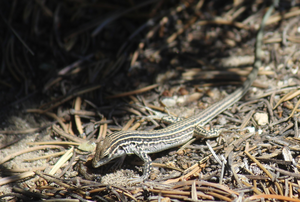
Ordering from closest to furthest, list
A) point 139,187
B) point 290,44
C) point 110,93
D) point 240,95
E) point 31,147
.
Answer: point 139,187
point 31,147
point 240,95
point 110,93
point 290,44

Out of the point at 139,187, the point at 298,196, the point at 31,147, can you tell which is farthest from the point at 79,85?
the point at 298,196

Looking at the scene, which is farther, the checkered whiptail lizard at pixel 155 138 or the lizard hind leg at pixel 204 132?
the lizard hind leg at pixel 204 132

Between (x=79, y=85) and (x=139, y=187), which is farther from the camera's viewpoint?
(x=79, y=85)

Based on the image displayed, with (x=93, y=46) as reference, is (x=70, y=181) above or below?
Answer: below

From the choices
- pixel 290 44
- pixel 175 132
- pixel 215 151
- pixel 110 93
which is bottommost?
pixel 215 151

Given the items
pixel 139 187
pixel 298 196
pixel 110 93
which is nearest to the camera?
pixel 298 196

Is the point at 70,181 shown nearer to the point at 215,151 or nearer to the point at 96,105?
the point at 96,105

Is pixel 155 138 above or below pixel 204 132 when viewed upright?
below

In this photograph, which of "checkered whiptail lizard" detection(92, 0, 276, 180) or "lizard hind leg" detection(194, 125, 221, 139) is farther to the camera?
"lizard hind leg" detection(194, 125, 221, 139)
